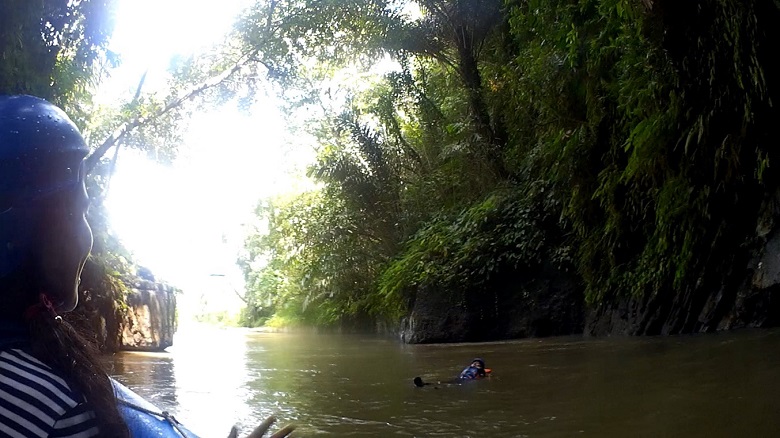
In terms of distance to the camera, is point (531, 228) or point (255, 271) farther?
point (255, 271)

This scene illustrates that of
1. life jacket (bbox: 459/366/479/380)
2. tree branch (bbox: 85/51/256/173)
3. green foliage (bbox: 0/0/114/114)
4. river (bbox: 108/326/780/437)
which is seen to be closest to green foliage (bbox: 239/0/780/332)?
tree branch (bbox: 85/51/256/173)

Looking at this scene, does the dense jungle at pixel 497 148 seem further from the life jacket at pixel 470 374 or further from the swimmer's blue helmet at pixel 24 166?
the swimmer's blue helmet at pixel 24 166

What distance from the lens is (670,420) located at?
12.0 ft

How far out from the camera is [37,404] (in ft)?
2.45

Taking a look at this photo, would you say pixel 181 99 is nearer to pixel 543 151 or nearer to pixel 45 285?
pixel 543 151

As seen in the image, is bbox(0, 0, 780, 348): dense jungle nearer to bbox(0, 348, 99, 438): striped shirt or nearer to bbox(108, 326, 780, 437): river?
bbox(108, 326, 780, 437): river

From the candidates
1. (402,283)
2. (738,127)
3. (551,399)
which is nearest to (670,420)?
(551,399)

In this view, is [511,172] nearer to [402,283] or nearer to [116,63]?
[402,283]

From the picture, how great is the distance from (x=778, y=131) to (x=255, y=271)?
27.9 m

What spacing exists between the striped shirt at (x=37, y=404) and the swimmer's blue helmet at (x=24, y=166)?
136 millimetres

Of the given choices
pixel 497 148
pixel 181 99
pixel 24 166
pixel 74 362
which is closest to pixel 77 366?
pixel 74 362

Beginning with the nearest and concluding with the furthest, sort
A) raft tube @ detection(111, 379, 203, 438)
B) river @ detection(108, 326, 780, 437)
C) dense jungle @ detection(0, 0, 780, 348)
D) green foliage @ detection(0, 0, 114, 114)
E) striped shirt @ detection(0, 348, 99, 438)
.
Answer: striped shirt @ detection(0, 348, 99, 438), raft tube @ detection(111, 379, 203, 438), river @ detection(108, 326, 780, 437), green foliage @ detection(0, 0, 114, 114), dense jungle @ detection(0, 0, 780, 348)

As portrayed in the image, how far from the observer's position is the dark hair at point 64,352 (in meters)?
0.77

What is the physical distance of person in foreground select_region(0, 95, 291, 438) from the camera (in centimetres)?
75
